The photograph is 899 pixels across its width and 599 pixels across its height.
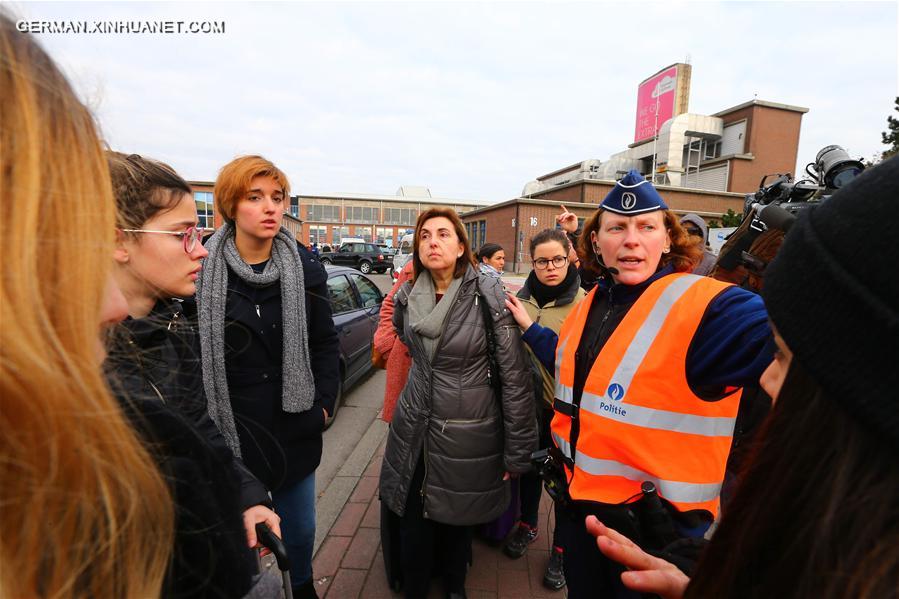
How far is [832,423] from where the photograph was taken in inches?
20.8

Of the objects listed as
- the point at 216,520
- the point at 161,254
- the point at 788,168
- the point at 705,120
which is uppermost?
the point at 705,120

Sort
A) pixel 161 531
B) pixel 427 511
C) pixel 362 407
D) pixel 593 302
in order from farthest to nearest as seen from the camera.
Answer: pixel 362 407 < pixel 427 511 < pixel 593 302 < pixel 161 531

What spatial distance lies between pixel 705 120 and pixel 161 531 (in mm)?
39091

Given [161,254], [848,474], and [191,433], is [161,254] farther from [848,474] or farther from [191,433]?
[848,474]

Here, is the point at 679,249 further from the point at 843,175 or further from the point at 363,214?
the point at 363,214

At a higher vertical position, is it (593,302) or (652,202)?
(652,202)

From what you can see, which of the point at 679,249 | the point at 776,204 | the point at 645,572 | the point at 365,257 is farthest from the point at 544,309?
the point at 365,257

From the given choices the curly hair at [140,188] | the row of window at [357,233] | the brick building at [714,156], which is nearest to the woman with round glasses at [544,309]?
the curly hair at [140,188]

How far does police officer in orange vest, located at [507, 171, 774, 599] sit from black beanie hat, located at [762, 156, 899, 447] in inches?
34.1

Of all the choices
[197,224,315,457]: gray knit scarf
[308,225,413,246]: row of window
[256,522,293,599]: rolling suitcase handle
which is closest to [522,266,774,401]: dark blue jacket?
[256,522,293,599]: rolling suitcase handle

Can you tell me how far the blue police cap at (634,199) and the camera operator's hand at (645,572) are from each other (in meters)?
1.19

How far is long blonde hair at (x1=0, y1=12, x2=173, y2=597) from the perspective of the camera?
467 mm

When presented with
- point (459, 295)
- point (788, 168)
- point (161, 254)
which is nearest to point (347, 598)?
point (459, 295)

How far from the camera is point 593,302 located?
1.88 m
